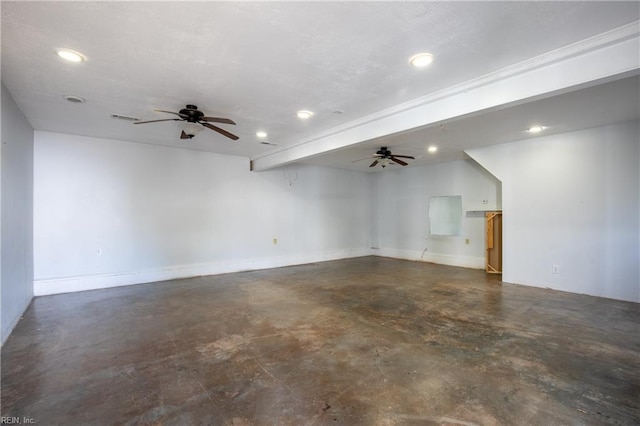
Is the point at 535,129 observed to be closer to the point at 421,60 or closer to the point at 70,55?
the point at 421,60

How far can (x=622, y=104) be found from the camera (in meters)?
3.93

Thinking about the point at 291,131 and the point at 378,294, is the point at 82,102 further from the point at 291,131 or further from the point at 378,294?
the point at 378,294

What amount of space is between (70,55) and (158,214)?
3958mm

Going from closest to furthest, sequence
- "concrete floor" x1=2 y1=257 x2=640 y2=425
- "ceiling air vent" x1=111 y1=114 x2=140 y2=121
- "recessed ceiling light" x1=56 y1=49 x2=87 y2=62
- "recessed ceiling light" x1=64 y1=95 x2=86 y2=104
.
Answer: "concrete floor" x1=2 y1=257 x2=640 y2=425 → "recessed ceiling light" x1=56 y1=49 x2=87 y2=62 → "recessed ceiling light" x1=64 y1=95 x2=86 y2=104 → "ceiling air vent" x1=111 y1=114 x2=140 y2=121

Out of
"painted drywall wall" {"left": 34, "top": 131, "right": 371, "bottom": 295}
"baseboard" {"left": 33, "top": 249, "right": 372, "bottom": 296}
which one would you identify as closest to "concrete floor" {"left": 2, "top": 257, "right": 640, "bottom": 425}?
"baseboard" {"left": 33, "top": 249, "right": 372, "bottom": 296}

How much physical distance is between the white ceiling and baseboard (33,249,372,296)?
2.79 metres

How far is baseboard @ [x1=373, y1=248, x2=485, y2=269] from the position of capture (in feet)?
24.7

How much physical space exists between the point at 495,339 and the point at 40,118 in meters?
6.86

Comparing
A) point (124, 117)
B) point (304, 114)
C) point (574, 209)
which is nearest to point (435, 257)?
point (574, 209)

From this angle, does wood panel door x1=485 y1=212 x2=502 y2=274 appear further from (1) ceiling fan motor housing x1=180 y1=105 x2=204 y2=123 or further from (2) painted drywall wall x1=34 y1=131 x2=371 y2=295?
(1) ceiling fan motor housing x1=180 y1=105 x2=204 y2=123

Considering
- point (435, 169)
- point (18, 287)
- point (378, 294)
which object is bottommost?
point (378, 294)

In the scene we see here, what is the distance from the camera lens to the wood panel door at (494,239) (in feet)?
22.0

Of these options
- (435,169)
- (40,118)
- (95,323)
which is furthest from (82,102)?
(435,169)

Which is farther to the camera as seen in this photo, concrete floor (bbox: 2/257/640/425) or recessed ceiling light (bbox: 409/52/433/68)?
recessed ceiling light (bbox: 409/52/433/68)
